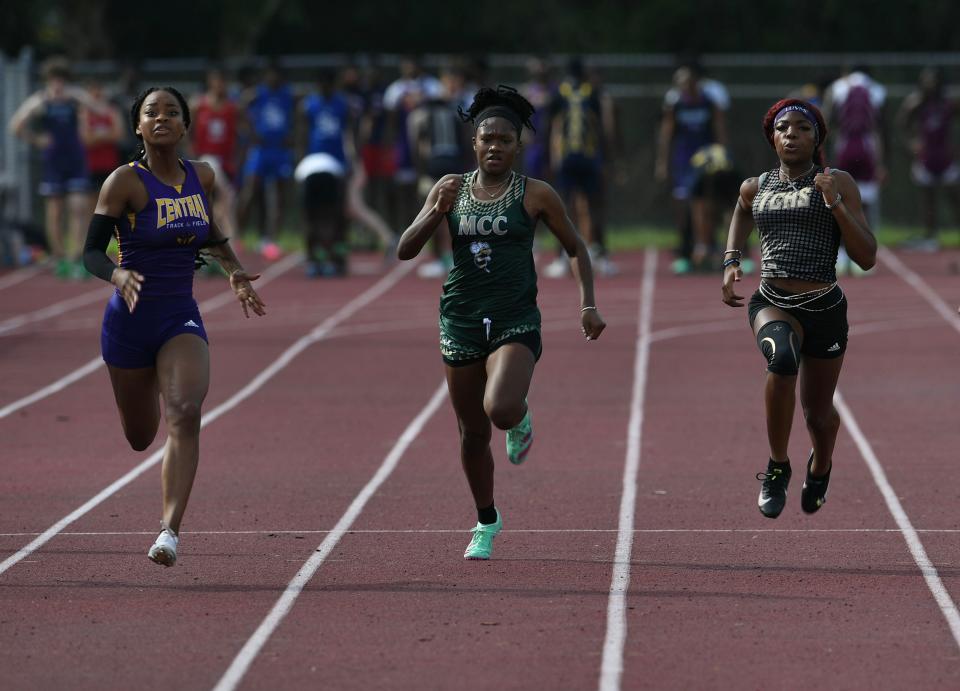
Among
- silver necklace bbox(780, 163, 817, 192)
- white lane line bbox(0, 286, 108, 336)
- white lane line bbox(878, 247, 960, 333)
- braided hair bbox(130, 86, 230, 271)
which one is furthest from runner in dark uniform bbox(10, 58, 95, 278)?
silver necklace bbox(780, 163, 817, 192)

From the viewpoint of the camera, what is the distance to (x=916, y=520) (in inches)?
364

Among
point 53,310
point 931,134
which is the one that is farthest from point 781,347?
point 931,134

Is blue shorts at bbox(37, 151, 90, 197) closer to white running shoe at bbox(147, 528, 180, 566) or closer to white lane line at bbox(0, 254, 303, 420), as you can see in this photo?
white lane line at bbox(0, 254, 303, 420)

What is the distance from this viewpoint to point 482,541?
835cm

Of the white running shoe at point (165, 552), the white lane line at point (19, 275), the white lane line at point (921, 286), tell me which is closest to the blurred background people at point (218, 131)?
the white lane line at point (19, 275)

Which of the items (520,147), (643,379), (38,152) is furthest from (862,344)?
(38,152)

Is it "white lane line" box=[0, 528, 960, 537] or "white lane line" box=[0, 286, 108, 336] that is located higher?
"white lane line" box=[0, 528, 960, 537]

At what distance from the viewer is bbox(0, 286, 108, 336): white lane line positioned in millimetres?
17984

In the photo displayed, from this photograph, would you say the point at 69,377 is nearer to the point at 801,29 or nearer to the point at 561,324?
the point at 561,324

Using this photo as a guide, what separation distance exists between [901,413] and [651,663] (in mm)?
6748

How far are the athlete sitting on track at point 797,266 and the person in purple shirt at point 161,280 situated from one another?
2.24m

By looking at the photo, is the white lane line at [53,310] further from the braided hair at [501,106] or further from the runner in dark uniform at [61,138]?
the braided hair at [501,106]

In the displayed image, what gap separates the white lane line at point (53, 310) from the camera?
59.0 ft

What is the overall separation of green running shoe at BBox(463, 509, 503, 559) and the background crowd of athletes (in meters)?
11.1
